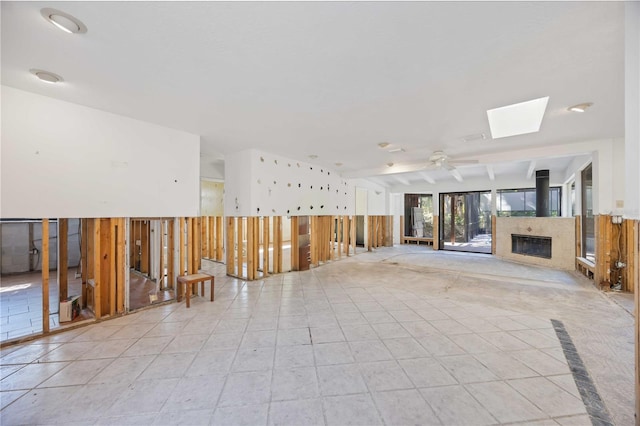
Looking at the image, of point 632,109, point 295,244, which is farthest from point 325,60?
point 295,244

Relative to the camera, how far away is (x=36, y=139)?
10.1ft

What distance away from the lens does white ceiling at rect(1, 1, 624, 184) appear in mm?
1845

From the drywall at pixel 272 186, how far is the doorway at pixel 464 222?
6.69 m

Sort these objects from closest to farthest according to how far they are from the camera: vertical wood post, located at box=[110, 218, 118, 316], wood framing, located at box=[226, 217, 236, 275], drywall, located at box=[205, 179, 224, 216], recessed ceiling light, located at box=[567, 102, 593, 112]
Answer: recessed ceiling light, located at box=[567, 102, 593, 112] → vertical wood post, located at box=[110, 218, 118, 316] → wood framing, located at box=[226, 217, 236, 275] → drywall, located at box=[205, 179, 224, 216]

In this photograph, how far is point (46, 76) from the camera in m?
2.69

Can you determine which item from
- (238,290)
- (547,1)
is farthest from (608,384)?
(238,290)

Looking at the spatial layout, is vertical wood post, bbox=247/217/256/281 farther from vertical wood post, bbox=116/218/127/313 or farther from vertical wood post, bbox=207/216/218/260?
vertical wood post, bbox=207/216/218/260

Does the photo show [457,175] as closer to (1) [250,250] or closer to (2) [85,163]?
(1) [250,250]

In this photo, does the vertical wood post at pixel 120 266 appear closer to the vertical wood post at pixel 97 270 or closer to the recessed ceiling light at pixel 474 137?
the vertical wood post at pixel 97 270

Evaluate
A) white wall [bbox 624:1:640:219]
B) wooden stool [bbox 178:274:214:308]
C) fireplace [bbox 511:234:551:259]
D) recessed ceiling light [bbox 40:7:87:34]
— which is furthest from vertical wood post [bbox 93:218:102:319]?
fireplace [bbox 511:234:551:259]

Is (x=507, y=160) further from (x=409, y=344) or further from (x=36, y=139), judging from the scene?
(x=36, y=139)

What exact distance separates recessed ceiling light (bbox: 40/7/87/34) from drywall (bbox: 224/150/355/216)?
12.0 ft

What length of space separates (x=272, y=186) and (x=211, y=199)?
12.0 feet

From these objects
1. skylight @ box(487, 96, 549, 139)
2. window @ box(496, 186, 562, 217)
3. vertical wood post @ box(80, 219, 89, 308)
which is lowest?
vertical wood post @ box(80, 219, 89, 308)
